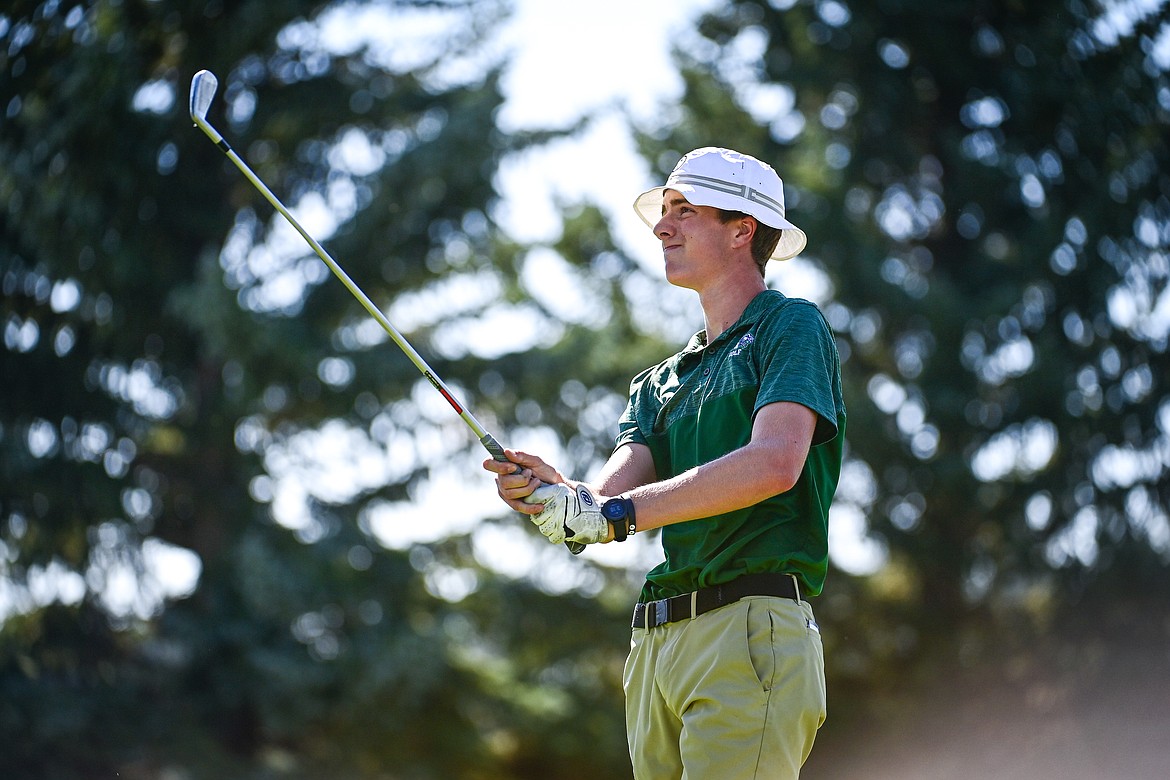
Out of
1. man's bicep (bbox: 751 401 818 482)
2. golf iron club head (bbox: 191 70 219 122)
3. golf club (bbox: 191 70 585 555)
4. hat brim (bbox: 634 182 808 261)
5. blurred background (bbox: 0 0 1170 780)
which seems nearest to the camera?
man's bicep (bbox: 751 401 818 482)

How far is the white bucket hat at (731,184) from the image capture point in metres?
3.28

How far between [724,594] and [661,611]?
0.71 ft

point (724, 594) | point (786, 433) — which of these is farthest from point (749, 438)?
point (724, 594)

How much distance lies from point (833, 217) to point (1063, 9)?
388cm

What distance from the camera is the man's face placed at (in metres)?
3.32

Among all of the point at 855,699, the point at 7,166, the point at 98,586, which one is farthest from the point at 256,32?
the point at 855,699

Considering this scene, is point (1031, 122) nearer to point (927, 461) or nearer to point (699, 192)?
point (927, 461)

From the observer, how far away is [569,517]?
2840 mm

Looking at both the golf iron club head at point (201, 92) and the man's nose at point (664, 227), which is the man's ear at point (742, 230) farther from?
the golf iron club head at point (201, 92)

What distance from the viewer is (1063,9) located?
51.3ft

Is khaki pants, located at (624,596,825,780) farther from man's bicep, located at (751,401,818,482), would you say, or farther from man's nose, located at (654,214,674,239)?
man's nose, located at (654,214,674,239)

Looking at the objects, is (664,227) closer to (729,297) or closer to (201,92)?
(729,297)

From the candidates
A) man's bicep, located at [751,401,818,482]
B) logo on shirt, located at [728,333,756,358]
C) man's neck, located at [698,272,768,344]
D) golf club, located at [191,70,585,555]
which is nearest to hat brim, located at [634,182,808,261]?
man's neck, located at [698,272,768,344]

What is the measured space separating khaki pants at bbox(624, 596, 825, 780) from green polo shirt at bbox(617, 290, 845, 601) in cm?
11
